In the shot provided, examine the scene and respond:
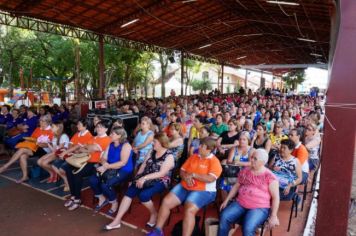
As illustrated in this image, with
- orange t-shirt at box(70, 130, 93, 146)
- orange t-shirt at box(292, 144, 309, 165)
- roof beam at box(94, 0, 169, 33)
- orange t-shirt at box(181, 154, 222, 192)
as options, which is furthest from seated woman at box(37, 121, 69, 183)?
roof beam at box(94, 0, 169, 33)

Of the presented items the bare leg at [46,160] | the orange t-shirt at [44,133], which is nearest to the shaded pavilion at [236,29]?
the bare leg at [46,160]

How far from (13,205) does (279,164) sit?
12.8 feet

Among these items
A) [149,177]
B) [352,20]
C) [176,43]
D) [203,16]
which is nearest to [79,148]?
[149,177]

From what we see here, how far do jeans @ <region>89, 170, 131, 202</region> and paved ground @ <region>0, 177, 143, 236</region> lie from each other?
1.06 ft

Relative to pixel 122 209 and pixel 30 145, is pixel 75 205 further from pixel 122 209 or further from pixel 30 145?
pixel 30 145

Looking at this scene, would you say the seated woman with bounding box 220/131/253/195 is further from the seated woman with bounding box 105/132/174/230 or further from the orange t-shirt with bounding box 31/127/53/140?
the orange t-shirt with bounding box 31/127/53/140

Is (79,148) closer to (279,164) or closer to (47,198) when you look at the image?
(47,198)

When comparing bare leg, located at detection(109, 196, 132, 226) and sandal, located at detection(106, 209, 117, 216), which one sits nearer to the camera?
bare leg, located at detection(109, 196, 132, 226)

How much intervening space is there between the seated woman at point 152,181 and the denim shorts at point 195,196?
312 millimetres

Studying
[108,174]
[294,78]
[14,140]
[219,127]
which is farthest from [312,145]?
[294,78]

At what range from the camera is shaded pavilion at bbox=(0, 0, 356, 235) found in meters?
2.99

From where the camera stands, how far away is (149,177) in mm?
3615

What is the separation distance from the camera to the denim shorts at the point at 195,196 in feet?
10.6

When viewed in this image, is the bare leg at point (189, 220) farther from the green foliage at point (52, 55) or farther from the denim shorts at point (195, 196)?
the green foliage at point (52, 55)
